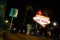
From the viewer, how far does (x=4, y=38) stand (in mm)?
8742

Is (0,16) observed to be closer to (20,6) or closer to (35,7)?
(35,7)

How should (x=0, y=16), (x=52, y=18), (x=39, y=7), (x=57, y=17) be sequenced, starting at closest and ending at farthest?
1. (x=0, y=16)
2. (x=39, y=7)
3. (x=57, y=17)
4. (x=52, y=18)

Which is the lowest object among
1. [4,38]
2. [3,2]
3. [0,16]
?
[4,38]

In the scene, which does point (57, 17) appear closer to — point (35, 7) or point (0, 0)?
point (35, 7)

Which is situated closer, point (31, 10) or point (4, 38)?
point (4, 38)

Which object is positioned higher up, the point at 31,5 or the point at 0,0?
the point at 31,5

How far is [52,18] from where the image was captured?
33969mm

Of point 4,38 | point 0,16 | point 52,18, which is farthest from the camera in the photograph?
point 52,18

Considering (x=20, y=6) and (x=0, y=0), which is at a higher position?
(x=20, y=6)

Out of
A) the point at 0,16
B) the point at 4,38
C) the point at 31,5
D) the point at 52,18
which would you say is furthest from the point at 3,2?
the point at 52,18

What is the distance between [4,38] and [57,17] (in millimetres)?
23614

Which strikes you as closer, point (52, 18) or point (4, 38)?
point (4, 38)

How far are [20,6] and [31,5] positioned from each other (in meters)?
6.25

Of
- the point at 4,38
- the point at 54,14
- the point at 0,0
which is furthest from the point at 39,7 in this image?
the point at 4,38
